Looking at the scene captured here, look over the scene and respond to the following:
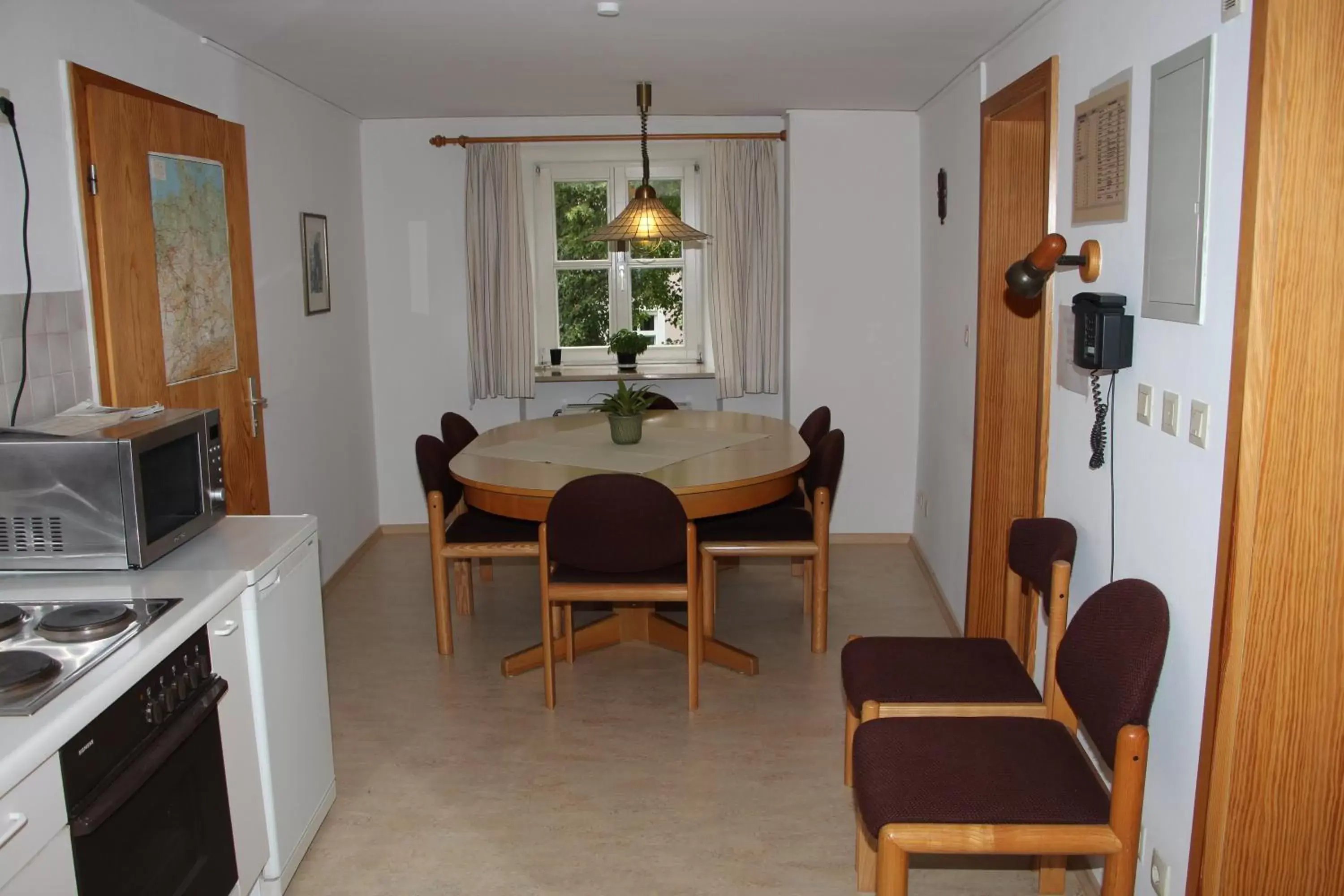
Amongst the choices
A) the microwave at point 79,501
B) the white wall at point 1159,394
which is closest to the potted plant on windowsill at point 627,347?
the white wall at point 1159,394

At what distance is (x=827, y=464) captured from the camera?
4.24 metres

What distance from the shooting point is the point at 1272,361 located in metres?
1.85

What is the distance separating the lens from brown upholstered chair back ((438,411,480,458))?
16.1 ft

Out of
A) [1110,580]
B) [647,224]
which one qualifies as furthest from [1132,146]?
[647,224]

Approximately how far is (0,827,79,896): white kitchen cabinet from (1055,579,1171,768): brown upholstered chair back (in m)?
1.87

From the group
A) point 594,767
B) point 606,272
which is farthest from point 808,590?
point 606,272

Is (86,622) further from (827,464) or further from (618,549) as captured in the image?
(827,464)

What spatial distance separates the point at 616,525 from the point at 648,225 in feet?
4.59

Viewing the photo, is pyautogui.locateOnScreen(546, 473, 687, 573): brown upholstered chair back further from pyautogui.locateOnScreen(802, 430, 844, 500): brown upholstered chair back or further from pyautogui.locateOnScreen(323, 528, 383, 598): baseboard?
pyautogui.locateOnScreen(323, 528, 383, 598): baseboard

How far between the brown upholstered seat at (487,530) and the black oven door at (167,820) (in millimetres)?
1989

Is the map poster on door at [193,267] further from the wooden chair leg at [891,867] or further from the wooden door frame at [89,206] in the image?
the wooden chair leg at [891,867]

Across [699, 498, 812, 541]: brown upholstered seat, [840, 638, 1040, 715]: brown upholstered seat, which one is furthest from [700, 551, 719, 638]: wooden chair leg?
[840, 638, 1040, 715]: brown upholstered seat

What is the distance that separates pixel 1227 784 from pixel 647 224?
3013mm

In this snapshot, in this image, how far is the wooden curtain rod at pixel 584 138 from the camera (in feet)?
18.6
